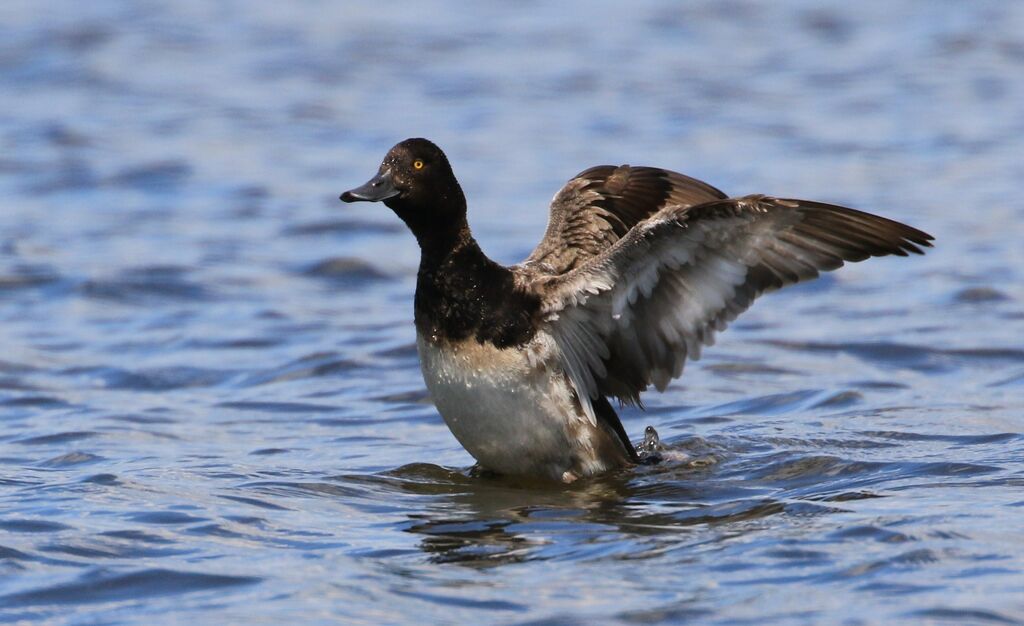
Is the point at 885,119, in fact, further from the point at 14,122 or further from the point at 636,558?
the point at 636,558

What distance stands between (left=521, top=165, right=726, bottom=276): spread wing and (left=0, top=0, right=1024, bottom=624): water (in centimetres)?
111

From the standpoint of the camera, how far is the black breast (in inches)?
283

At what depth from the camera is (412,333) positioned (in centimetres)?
1090

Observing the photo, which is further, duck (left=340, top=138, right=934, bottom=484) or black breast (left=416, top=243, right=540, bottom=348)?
black breast (left=416, top=243, right=540, bottom=348)

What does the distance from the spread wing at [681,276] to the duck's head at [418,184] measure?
57cm

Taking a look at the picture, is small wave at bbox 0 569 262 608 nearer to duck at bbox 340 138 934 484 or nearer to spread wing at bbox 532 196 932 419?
duck at bbox 340 138 934 484

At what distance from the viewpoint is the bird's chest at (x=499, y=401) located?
23.4 feet

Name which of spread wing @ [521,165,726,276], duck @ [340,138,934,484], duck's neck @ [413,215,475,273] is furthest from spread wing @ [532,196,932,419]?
spread wing @ [521,165,726,276]

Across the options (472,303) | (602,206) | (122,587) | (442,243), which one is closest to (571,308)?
(472,303)

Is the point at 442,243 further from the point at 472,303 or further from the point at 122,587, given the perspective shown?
the point at 122,587

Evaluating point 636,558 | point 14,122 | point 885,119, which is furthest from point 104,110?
point 636,558

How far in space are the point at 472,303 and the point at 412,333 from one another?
147 inches

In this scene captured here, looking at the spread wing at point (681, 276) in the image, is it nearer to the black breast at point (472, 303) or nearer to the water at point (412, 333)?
the black breast at point (472, 303)

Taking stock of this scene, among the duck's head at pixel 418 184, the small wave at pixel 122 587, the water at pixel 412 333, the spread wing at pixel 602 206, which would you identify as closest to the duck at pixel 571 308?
the duck's head at pixel 418 184
